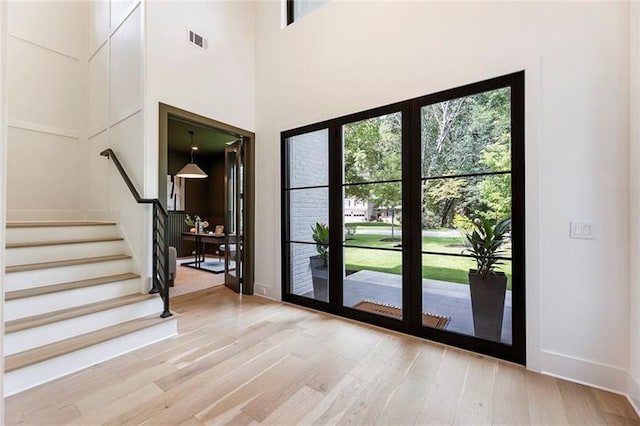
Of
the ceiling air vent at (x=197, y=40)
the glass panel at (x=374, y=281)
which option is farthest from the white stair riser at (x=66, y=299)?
the ceiling air vent at (x=197, y=40)

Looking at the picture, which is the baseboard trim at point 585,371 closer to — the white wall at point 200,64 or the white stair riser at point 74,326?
the white stair riser at point 74,326

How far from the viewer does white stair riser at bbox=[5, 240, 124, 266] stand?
2586mm

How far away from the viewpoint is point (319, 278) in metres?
3.46

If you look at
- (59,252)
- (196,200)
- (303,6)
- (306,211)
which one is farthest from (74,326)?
(196,200)

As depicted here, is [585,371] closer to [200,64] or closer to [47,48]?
[200,64]

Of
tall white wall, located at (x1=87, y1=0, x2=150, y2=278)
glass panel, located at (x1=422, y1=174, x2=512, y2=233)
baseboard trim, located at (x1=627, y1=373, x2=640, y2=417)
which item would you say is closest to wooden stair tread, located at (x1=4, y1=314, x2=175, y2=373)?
tall white wall, located at (x1=87, y1=0, x2=150, y2=278)

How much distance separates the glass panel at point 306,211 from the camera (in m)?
3.37

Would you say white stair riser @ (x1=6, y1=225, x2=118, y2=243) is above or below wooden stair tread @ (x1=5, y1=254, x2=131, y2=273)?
above

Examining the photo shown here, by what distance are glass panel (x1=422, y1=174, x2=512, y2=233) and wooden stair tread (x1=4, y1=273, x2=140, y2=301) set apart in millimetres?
2948

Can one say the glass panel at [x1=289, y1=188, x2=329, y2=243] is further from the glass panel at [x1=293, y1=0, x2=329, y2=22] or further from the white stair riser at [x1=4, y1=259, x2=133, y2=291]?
the glass panel at [x1=293, y1=0, x2=329, y2=22]

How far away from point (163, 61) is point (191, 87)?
0.35 meters

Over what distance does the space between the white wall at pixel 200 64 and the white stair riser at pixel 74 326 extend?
1.14 meters

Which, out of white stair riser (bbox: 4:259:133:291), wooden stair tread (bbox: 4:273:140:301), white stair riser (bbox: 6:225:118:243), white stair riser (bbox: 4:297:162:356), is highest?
white stair riser (bbox: 6:225:118:243)

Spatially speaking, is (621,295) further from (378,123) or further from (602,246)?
(378,123)
